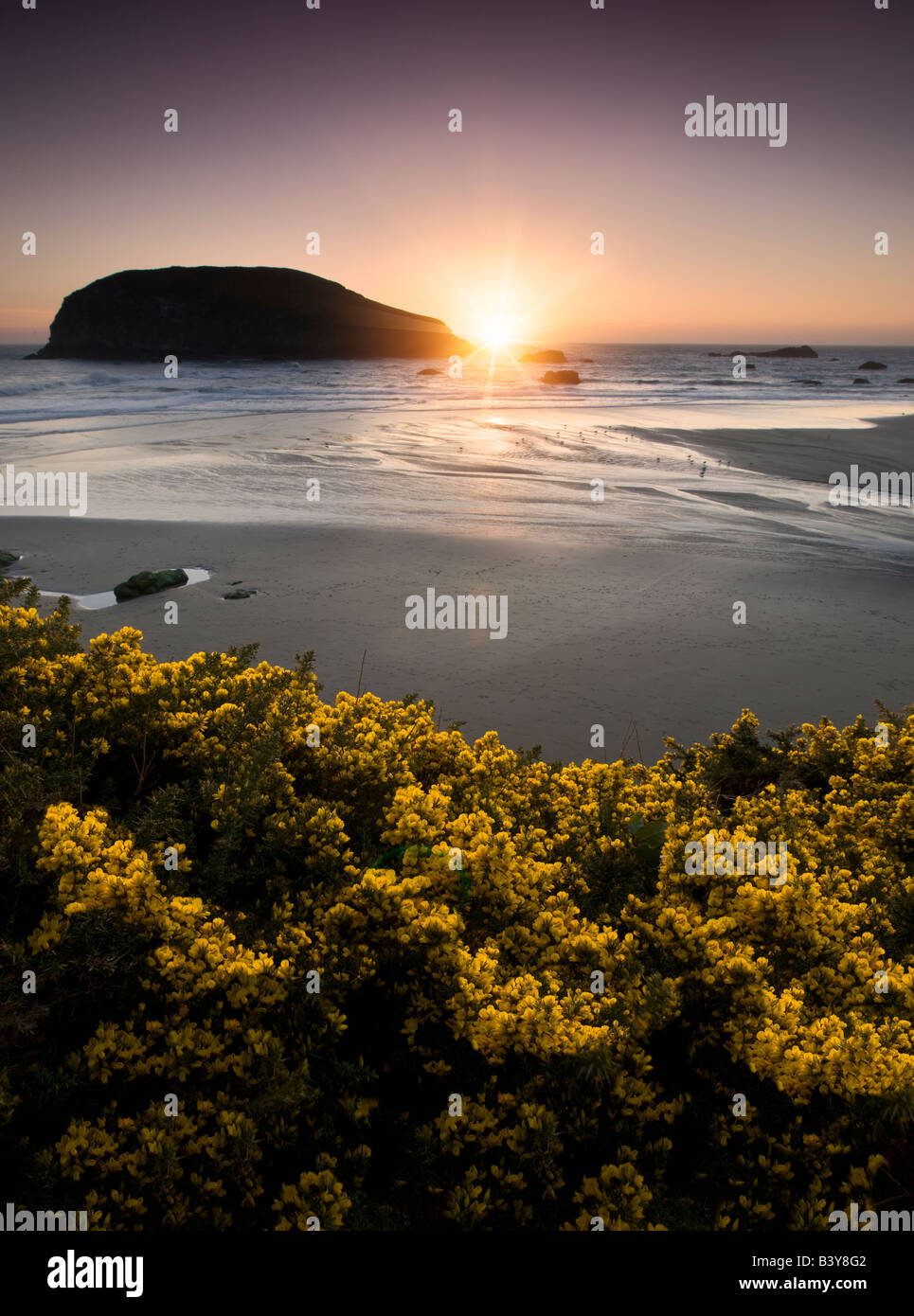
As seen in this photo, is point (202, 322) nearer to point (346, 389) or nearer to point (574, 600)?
point (346, 389)

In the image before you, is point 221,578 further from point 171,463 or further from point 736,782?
point 171,463

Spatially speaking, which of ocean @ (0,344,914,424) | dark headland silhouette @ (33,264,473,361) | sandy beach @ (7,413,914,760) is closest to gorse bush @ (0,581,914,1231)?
sandy beach @ (7,413,914,760)

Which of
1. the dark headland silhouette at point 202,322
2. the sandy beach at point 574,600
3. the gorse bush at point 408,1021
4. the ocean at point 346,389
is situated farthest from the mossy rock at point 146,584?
the dark headland silhouette at point 202,322

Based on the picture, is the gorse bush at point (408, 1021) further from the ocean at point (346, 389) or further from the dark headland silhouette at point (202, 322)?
the dark headland silhouette at point (202, 322)

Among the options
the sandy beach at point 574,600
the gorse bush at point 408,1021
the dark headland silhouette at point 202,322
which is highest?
the dark headland silhouette at point 202,322

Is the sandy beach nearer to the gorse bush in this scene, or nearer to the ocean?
the gorse bush

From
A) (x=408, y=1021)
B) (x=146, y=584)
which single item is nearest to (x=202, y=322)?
(x=146, y=584)

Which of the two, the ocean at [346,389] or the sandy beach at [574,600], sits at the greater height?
the ocean at [346,389]
